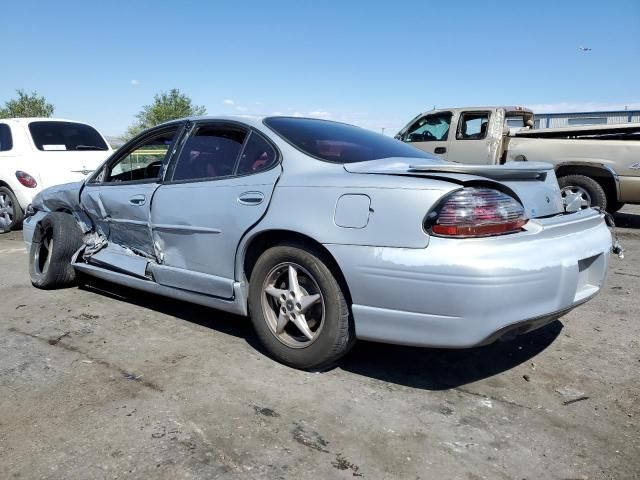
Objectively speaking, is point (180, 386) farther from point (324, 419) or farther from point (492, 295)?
point (492, 295)

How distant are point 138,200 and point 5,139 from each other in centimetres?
570

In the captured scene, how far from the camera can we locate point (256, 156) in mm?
3336

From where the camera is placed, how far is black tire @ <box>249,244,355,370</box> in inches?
110

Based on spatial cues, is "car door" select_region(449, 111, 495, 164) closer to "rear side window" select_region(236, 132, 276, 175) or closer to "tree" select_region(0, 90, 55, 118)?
"rear side window" select_region(236, 132, 276, 175)

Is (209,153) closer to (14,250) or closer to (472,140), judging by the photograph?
(14,250)

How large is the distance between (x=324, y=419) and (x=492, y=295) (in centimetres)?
95

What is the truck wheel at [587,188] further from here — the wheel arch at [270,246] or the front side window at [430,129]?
the wheel arch at [270,246]

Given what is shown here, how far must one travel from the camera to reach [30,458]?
7.27 ft

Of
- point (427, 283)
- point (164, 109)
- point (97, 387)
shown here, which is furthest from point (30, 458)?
point (164, 109)

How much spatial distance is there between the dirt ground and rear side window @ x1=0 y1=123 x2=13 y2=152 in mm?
5276

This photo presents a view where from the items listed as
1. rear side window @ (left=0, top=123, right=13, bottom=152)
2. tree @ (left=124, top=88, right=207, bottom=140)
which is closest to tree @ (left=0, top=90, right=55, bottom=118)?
tree @ (left=124, top=88, right=207, bottom=140)

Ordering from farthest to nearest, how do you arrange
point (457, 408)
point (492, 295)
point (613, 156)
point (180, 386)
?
point (613, 156)
point (180, 386)
point (457, 408)
point (492, 295)

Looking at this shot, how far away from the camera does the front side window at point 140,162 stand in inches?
165

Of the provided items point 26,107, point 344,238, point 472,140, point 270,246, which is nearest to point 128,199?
point 270,246
